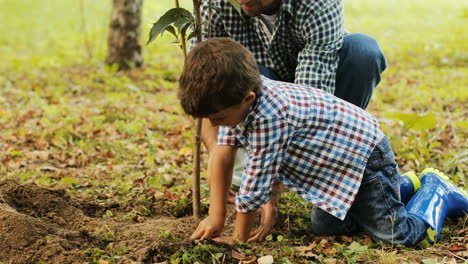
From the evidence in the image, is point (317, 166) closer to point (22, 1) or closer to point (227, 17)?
point (227, 17)

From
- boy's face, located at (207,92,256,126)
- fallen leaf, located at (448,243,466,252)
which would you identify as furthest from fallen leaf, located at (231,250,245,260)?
fallen leaf, located at (448,243,466,252)

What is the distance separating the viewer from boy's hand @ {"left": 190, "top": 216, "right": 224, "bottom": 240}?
8.00ft

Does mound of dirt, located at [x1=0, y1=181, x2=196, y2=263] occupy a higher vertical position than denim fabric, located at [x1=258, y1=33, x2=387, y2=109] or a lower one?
lower

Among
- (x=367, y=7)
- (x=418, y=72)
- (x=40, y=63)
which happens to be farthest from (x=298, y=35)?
(x=367, y=7)

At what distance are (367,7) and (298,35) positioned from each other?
37.8ft

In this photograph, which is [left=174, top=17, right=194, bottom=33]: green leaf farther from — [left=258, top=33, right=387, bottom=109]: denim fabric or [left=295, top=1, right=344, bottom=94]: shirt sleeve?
[left=258, top=33, right=387, bottom=109]: denim fabric

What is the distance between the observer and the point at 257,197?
225cm

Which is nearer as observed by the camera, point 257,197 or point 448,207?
point 257,197

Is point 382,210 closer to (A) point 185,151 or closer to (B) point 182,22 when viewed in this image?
(B) point 182,22

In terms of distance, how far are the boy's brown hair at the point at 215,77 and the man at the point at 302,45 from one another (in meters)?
0.64

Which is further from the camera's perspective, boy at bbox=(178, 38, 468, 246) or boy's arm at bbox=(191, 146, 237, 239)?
boy's arm at bbox=(191, 146, 237, 239)

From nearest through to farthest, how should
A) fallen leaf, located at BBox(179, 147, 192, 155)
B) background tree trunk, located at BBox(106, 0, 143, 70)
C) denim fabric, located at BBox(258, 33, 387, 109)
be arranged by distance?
denim fabric, located at BBox(258, 33, 387, 109) → fallen leaf, located at BBox(179, 147, 192, 155) → background tree trunk, located at BBox(106, 0, 143, 70)

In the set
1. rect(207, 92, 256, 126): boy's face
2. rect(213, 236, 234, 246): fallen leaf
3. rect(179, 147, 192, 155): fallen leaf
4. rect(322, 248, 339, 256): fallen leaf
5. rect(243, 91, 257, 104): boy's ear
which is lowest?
rect(179, 147, 192, 155): fallen leaf

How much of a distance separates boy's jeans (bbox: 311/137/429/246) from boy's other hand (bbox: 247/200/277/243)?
0.69ft
